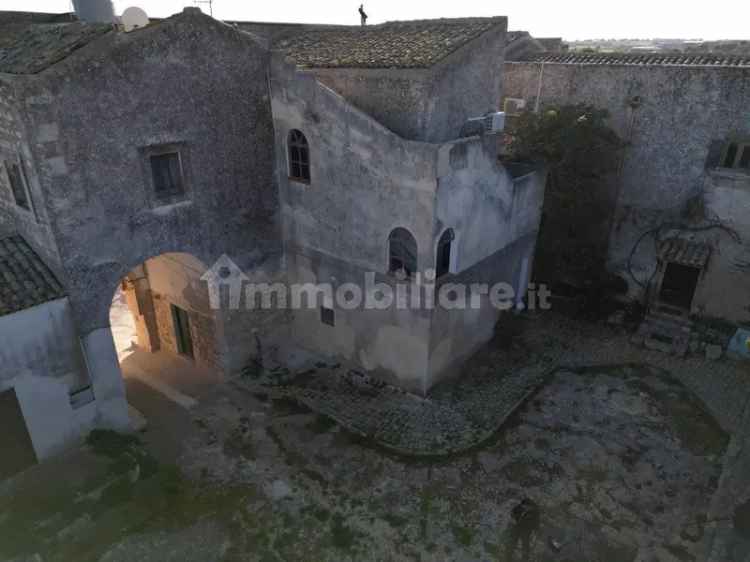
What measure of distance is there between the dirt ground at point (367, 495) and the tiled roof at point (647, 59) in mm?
11116

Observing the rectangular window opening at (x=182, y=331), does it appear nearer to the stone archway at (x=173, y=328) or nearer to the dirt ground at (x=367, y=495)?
the stone archway at (x=173, y=328)

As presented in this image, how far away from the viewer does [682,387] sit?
48.9 ft

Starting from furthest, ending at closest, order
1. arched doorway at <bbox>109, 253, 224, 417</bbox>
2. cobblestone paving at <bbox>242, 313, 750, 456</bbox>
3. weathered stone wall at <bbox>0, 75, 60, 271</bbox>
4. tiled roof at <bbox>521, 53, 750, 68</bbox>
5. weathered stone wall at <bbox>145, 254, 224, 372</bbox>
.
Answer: tiled roof at <bbox>521, 53, 750, 68</bbox> < arched doorway at <bbox>109, 253, 224, 417</bbox> < weathered stone wall at <bbox>145, 254, 224, 372</bbox> < cobblestone paving at <bbox>242, 313, 750, 456</bbox> < weathered stone wall at <bbox>0, 75, 60, 271</bbox>

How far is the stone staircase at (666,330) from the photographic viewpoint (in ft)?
54.0

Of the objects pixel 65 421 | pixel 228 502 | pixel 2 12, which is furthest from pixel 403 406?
pixel 2 12

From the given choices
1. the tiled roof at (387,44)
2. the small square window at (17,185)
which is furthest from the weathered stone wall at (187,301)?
the tiled roof at (387,44)

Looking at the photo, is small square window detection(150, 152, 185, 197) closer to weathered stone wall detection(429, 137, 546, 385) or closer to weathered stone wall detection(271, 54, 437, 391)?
weathered stone wall detection(271, 54, 437, 391)

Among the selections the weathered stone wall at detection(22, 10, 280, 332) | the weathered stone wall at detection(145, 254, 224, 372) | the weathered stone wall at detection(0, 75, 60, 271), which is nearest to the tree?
the weathered stone wall at detection(22, 10, 280, 332)

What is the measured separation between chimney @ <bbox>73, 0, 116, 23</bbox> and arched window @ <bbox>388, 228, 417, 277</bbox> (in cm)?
952

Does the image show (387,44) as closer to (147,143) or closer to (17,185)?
(147,143)

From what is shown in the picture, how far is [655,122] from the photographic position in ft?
56.1

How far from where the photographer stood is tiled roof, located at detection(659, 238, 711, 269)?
16719mm

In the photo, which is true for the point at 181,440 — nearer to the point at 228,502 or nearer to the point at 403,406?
the point at 228,502

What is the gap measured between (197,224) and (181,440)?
215 inches
